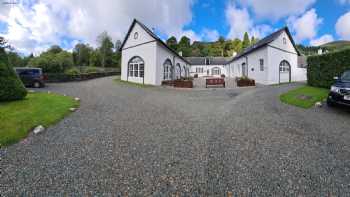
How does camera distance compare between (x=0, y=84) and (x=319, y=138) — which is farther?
(x=0, y=84)

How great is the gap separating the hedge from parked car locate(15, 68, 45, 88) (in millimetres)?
23561

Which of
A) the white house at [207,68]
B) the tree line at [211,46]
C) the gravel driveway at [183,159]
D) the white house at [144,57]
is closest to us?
the gravel driveway at [183,159]

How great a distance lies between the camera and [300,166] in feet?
10.5

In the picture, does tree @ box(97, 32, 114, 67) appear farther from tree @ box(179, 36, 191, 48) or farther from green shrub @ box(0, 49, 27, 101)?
green shrub @ box(0, 49, 27, 101)

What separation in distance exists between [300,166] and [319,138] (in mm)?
1971

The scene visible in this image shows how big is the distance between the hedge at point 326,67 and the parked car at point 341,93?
16.0 feet

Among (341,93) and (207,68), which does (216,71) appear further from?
(341,93)

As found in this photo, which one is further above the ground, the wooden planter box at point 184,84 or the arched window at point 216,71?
the arched window at point 216,71

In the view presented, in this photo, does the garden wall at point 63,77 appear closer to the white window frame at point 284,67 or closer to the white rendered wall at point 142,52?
the white rendered wall at point 142,52

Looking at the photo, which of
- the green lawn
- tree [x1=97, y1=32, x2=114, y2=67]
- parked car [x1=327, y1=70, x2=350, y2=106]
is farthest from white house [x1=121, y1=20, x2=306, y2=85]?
tree [x1=97, y1=32, x2=114, y2=67]

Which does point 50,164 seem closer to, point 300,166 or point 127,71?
point 300,166

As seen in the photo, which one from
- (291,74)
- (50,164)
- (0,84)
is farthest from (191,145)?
(291,74)

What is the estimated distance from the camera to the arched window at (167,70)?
21384 millimetres

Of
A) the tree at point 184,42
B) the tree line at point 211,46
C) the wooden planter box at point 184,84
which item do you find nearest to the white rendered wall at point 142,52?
the wooden planter box at point 184,84
